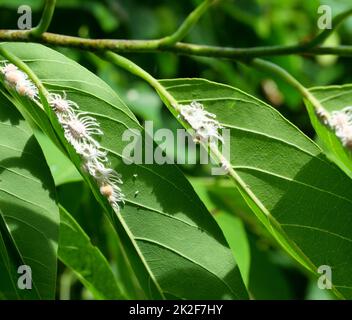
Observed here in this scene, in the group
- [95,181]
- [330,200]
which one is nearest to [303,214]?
[330,200]

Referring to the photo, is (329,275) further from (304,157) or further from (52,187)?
(52,187)

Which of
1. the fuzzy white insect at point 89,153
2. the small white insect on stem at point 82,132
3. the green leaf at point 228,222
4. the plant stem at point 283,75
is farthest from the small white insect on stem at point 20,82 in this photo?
the green leaf at point 228,222

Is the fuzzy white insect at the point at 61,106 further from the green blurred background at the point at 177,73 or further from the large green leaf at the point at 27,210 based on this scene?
the green blurred background at the point at 177,73

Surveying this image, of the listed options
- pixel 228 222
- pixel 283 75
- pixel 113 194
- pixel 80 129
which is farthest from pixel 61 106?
pixel 228 222

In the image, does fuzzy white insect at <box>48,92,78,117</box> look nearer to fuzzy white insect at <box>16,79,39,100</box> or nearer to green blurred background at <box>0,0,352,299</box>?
fuzzy white insect at <box>16,79,39,100</box>

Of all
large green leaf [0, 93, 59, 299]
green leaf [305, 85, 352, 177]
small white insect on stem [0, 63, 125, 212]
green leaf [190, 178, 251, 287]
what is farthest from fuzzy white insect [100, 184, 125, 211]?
green leaf [190, 178, 251, 287]

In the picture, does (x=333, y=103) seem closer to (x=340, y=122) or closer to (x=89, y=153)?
(x=340, y=122)
